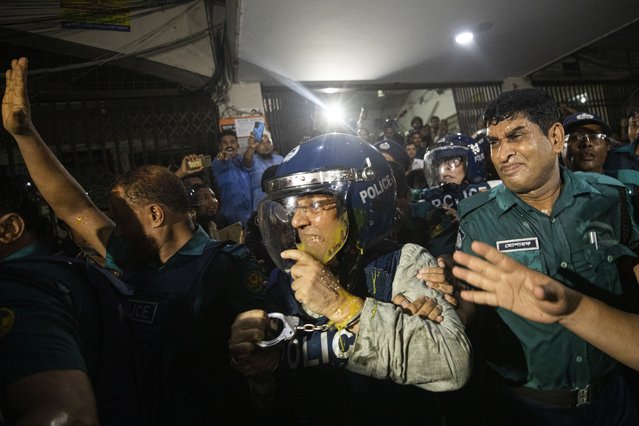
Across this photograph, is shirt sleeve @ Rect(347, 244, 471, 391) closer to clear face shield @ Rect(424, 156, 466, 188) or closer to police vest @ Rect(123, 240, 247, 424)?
police vest @ Rect(123, 240, 247, 424)

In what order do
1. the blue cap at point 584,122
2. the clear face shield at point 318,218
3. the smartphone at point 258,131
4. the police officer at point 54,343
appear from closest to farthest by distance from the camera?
the police officer at point 54,343, the clear face shield at point 318,218, the blue cap at point 584,122, the smartphone at point 258,131

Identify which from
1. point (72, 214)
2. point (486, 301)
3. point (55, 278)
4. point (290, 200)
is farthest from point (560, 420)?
point (72, 214)

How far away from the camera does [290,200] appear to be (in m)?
1.83

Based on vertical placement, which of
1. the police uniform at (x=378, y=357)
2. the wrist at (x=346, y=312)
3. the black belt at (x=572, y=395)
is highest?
the wrist at (x=346, y=312)

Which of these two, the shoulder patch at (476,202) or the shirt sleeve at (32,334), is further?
the shoulder patch at (476,202)

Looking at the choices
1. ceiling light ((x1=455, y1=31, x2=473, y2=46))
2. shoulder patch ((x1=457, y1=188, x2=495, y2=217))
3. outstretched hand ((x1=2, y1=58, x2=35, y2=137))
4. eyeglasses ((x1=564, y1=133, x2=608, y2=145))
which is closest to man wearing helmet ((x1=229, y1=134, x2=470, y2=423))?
shoulder patch ((x1=457, y1=188, x2=495, y2=217))

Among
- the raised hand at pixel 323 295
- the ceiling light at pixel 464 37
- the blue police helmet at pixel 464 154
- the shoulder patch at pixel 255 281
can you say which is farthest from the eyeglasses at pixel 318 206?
the ceiling light at pixel 464 37

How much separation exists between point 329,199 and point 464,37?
7266 millimetres

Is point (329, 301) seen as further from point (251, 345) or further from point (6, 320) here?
point (6, 320)

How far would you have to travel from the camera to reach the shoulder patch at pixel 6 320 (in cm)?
107

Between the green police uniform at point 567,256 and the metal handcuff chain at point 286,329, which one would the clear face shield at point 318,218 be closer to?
the metal handcuff chain at point 286,329

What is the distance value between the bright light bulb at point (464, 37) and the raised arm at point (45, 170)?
293 inches

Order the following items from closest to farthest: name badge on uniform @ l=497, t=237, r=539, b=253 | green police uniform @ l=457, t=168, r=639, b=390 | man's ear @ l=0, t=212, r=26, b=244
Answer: man's ear @ l=0, t=212, r=26, b=244 → green police uniform @ l=457, t=168, r=639, b=390 → name badge on uniform @ l=497, t=237, r=539, b=253

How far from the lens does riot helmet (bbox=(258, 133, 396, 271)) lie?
5.73ft
